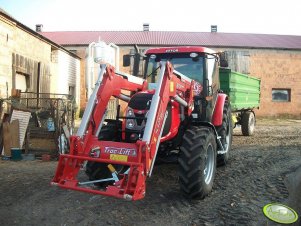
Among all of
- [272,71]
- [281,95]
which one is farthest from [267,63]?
[281,95]

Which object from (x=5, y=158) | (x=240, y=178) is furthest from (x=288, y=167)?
(x=5, y=158)

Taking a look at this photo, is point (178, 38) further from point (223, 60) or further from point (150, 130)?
point (150, 130)

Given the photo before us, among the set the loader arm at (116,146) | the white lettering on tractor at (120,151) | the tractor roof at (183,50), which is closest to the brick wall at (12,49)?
the tractor roof at (183,50)

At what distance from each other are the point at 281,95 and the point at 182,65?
69.0ft

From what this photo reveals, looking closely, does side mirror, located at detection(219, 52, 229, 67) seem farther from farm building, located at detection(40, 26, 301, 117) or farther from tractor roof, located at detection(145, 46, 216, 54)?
farm building, located at detection(40, 26, 301, 117)

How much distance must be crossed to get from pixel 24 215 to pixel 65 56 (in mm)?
16461

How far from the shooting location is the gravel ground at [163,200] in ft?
15.4

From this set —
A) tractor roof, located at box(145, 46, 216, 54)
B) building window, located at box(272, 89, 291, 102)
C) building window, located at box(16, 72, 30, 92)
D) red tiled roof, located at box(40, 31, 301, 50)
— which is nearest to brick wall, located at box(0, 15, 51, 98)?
building window, located at box(16, 72, 30, 92)

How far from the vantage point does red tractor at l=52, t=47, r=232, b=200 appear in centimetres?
454

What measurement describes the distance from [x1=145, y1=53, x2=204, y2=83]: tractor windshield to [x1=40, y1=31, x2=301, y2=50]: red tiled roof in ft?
59.8

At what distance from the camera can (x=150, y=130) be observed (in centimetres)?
457

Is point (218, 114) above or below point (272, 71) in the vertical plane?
below

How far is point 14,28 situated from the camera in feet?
44.0

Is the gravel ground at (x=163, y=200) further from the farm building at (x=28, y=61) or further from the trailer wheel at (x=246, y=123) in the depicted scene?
the trailer wheel at (x=246, y=123)
